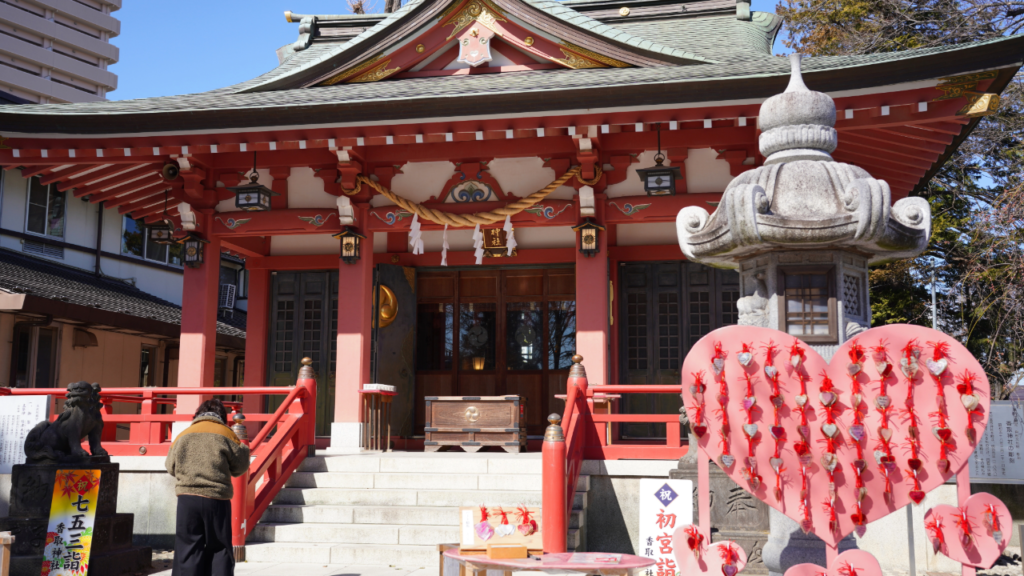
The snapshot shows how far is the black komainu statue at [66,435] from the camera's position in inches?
306

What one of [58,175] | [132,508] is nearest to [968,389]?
[132,508]

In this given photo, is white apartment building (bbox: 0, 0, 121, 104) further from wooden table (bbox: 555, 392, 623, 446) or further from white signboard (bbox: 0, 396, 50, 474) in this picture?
wooden table (bbox: 555, 392, 623, 446)

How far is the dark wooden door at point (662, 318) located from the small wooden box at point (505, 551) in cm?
715

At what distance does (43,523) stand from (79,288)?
9.32m

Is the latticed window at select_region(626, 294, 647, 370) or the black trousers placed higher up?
the latticed window at select_region(626, 294, 647, 370)

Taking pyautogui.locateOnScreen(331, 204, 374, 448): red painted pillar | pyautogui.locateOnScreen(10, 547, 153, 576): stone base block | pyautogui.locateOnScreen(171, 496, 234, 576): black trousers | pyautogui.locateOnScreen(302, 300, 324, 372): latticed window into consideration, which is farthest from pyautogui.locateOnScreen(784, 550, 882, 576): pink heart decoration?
pyautogui.locateOnScreen(302, 300, 324, 372): latticed window

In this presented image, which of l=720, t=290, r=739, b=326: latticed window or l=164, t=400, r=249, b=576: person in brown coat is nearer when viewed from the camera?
l=164, t=400, r=249, b=576: person in brown coat

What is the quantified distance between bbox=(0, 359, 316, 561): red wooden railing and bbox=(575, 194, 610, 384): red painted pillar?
Result: 3398mm

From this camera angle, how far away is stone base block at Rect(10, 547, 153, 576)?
7477mm

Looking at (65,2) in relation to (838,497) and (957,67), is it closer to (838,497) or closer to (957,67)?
(957,67)

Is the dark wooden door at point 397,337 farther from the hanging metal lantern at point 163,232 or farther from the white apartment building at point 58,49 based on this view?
the white apartment building at point 58,49

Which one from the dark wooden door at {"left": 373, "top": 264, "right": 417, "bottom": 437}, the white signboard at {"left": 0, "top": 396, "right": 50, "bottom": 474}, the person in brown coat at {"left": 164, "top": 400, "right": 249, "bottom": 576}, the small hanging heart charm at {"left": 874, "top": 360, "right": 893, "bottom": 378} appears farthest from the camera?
the dark wooden door at {"left": 373, "top": 264, "right": 417, "bottom": 437}

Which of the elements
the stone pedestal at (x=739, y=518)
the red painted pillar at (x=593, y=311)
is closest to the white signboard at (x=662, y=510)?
the stone pedestal at (x=739, y=518)

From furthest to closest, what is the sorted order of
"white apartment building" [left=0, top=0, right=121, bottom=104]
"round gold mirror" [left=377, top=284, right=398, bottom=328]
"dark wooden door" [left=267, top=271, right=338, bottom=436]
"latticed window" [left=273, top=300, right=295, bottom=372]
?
"white apartment building" [left=0, top=0, right=121, bottom=104]
"latticed window" [left=273, top=300, right=295, bottom=372]
"dark wooden door" [left=267, top=271, right=338, bottom=436]
"round gold mirror" [left=377, top=284, right=398, bottom=328]
